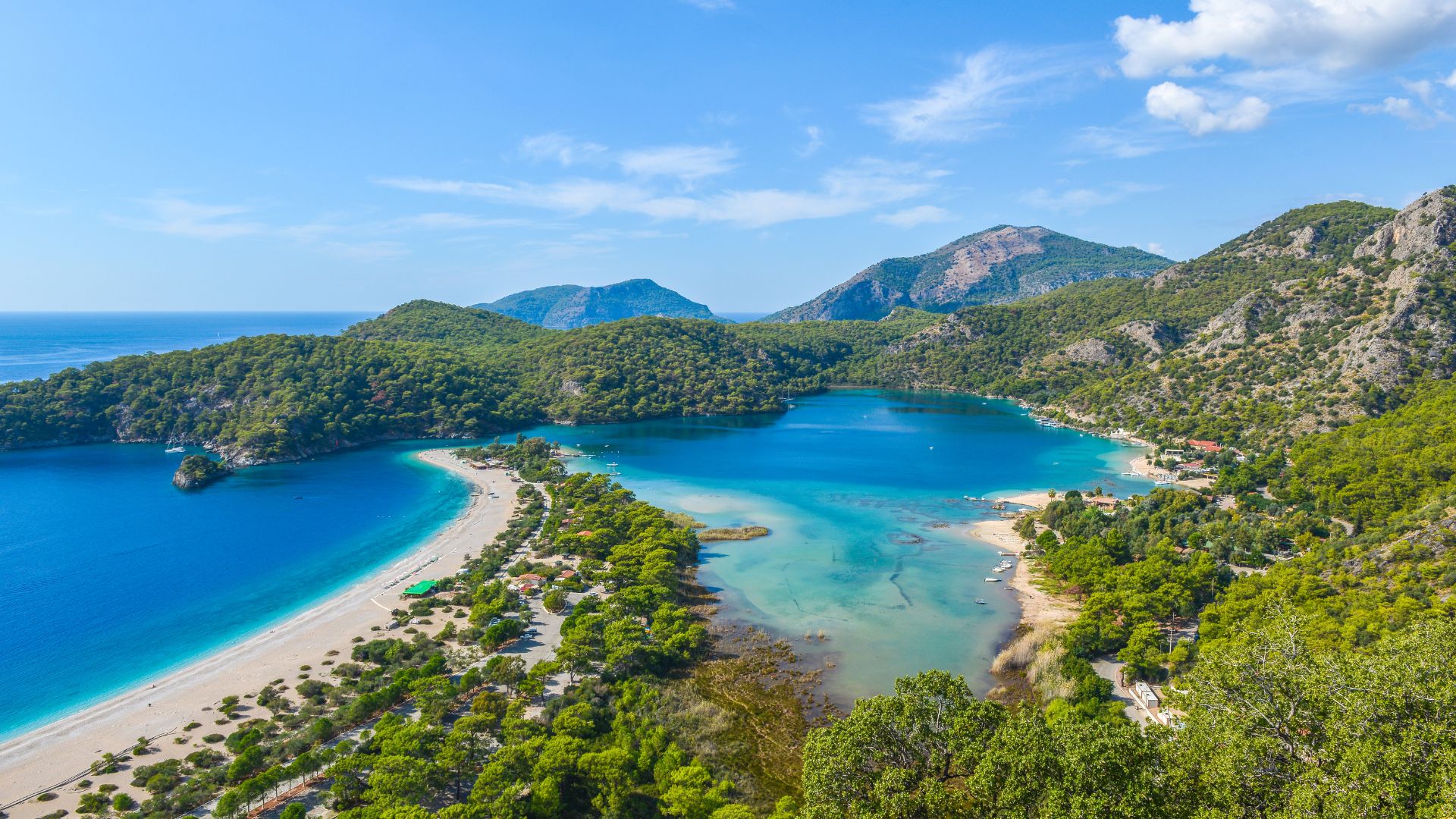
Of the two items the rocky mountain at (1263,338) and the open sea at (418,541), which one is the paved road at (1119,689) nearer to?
the open sea at (418,541)

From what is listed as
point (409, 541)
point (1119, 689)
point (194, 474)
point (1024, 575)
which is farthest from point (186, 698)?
point (194, 474)

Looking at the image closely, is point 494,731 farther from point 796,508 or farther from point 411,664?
point 796,508

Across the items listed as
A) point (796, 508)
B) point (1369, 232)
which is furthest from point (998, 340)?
point (796, 508)

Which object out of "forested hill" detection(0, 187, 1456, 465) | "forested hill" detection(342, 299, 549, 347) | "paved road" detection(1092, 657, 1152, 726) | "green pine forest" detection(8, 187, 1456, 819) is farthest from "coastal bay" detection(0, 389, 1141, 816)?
"forested hill" detection(342, 299, 549, 347)

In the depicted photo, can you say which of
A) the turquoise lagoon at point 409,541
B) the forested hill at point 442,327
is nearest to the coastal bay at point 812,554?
the turquoise lagoon at point 409,541

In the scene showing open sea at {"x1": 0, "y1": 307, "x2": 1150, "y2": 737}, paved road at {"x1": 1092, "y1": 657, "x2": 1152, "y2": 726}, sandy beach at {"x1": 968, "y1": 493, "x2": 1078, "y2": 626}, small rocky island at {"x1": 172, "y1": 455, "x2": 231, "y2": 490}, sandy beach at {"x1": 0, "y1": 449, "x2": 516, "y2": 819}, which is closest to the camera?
sandy beach at {"x1": 0, "y1": 449, "x2": 516, "y2": 819}

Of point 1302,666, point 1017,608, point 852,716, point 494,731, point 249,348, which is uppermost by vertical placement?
point 249,348

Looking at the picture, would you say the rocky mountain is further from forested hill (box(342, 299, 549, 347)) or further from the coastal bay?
forested hill (box(342, 299, 549, 347))
